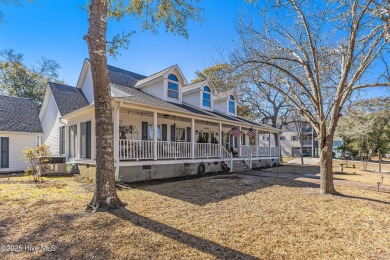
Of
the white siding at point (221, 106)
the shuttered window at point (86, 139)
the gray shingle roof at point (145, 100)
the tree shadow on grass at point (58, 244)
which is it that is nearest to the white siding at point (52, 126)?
the shuttered window at point (86, 139)

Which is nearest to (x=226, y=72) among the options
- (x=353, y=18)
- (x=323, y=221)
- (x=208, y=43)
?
(x=208, y=43)

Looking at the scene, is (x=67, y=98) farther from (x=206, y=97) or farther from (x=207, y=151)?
(x=207, y=151)

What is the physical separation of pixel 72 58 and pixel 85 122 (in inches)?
310

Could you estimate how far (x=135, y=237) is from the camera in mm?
4113

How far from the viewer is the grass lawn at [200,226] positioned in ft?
12.1

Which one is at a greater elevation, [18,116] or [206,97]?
[206,97]

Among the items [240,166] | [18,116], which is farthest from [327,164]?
[18,116]

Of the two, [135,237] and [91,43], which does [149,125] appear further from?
[135,237]

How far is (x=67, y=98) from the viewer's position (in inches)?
626

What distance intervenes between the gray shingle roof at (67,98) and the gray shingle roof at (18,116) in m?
2.80

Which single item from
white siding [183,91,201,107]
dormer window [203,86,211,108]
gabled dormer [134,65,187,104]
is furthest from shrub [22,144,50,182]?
dormer window [203,86,211,108]

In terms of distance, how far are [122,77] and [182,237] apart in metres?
14.1

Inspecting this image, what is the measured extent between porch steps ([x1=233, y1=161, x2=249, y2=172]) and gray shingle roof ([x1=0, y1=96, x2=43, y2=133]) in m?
14.1

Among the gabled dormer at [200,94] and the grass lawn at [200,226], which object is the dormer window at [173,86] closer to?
the gabled dormer at [200,94]
